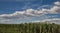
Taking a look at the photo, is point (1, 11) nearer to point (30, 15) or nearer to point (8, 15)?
point (8, 15)

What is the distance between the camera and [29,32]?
2.88 metres

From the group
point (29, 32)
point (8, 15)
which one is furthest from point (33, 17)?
point (8, 15)

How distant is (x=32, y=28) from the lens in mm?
2895

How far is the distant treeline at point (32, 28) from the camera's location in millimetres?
2861

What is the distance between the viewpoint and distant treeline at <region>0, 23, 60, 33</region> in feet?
9.39

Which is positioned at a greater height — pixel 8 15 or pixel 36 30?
pixel 8 15

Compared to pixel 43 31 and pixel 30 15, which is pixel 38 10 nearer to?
pixel 30 15

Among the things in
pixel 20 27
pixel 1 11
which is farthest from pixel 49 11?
pixel 1 11

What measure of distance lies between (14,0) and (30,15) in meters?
0.40

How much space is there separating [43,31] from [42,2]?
1.73 feet

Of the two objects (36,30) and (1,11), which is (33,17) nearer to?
(36,30)

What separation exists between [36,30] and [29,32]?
13 centimetres

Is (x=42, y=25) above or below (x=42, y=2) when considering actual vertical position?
below

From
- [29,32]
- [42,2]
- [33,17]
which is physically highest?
[42,2]
